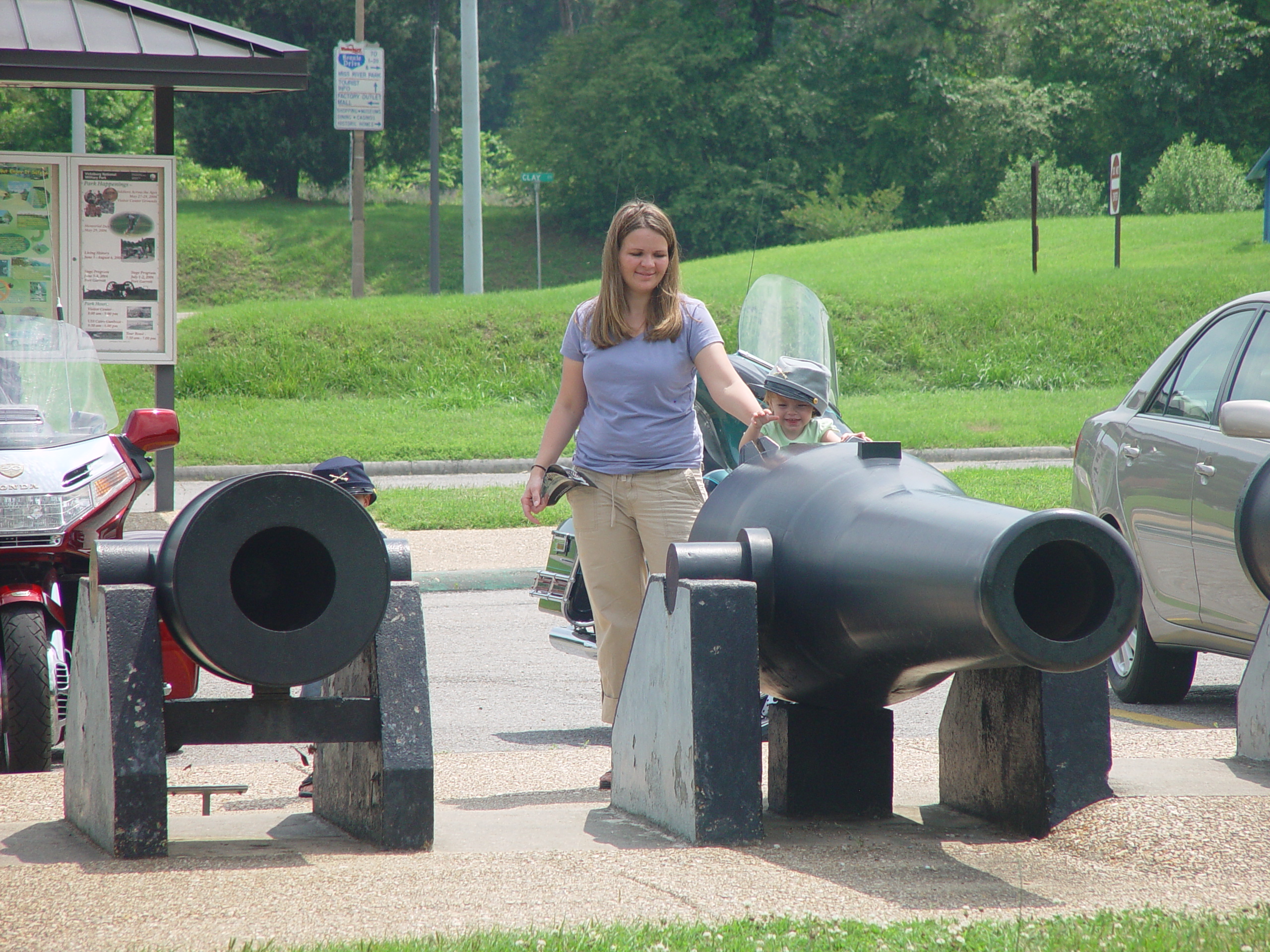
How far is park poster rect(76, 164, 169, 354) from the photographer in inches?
429

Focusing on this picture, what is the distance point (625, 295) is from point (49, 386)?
2.57 metres

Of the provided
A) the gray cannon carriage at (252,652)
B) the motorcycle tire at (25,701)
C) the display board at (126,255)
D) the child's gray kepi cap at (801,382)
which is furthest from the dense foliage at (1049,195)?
the gray cannon carriage at (252,652)

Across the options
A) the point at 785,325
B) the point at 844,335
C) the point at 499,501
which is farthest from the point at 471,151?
the point at 785,325

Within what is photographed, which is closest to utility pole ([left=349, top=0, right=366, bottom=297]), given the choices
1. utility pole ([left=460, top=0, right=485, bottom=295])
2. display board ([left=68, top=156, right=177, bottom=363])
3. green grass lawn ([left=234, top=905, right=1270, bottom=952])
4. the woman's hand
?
utility pole ([left=460, top=0, right=485, bottom=295])

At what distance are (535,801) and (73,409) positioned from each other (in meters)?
2.69

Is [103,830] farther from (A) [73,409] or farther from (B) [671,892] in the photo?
(A) [73,409]

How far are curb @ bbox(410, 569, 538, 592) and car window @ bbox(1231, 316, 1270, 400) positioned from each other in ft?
15.1

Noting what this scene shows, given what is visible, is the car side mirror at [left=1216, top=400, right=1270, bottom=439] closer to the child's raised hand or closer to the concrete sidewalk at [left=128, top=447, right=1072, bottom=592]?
the child's raised hand

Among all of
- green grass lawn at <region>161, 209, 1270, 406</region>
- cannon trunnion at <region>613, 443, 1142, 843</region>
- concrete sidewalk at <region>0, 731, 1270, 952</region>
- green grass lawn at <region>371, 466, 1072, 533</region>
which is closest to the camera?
concrete sidewalk at <region>0, 731, 1270, 952</region>

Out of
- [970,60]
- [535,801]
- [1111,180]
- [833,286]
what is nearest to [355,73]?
[833,286]

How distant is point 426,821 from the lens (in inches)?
138

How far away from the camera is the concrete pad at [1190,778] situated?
3.84 metres

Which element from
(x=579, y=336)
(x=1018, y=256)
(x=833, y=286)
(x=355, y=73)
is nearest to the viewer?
(x=579, y=336)

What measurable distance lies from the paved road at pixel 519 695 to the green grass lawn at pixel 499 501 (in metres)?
2.62
